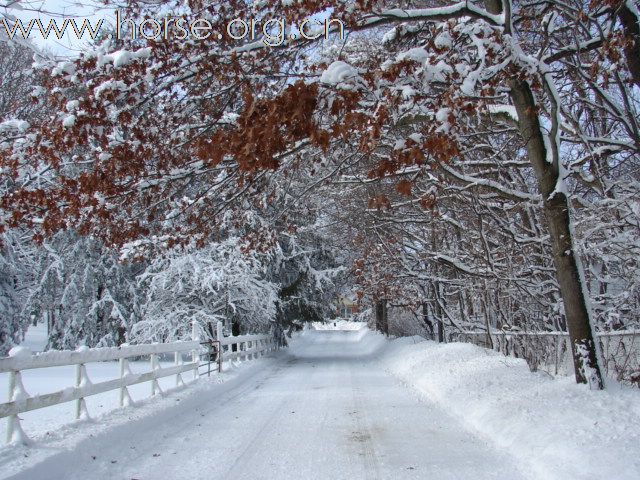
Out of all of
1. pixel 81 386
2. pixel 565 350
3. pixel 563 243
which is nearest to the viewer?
pixel 81 386

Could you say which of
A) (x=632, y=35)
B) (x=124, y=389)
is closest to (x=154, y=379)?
(x=124, y=389)

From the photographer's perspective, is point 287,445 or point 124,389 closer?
point 287,445

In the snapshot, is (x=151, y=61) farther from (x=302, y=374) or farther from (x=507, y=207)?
(x=302, y=374)

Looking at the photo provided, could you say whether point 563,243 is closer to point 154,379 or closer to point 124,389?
point 124,389

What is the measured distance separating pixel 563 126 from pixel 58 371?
17.0m

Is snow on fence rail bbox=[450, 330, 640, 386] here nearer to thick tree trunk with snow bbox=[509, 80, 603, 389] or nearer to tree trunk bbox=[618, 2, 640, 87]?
thick tree trunk with snow bbox=[509, 80, 603, 389]

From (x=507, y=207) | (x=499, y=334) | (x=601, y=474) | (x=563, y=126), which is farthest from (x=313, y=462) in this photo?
(x=499, y=334)

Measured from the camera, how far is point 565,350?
32.9 feet

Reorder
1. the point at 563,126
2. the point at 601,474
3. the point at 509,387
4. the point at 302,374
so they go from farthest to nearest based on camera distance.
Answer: the point at 302,374 → the point at 509,387 → the point at 563,126 → the point at 601,474

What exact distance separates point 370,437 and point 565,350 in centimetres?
472

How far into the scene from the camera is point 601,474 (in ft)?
15.2

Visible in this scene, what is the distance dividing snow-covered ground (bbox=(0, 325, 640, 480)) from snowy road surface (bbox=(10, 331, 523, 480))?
2 cm

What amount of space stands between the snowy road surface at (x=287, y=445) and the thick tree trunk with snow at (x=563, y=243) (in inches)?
68.9

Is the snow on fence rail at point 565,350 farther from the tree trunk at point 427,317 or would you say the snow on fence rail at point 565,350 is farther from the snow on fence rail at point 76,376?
the tree trunk at point 427,317
